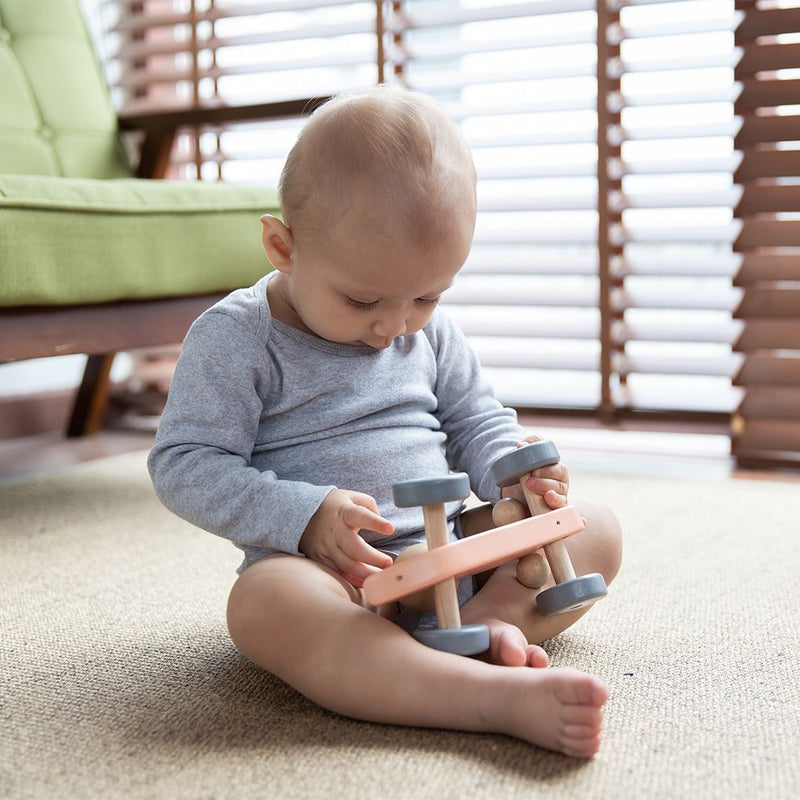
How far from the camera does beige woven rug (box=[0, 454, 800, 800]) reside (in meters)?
0.66

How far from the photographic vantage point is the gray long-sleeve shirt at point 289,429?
836 mm

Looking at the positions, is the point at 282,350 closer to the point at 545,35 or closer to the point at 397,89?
the point at 397,89

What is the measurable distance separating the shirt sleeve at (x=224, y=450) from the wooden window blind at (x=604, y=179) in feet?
3.66

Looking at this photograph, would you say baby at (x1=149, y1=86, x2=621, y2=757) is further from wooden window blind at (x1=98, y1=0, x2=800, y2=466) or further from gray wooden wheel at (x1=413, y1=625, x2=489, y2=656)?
wooden window blind at (x1=98, y1=0, x2=800, y2=466)

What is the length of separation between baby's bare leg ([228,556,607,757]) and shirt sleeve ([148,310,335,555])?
38mm

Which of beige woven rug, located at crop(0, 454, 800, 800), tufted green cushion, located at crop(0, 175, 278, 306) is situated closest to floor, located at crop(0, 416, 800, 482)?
beige woven rug, located at crop(0, 454, 800, 800)

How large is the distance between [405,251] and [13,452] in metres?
1.50

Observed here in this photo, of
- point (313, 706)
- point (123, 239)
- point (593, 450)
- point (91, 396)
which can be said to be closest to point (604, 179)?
point (593, 450)

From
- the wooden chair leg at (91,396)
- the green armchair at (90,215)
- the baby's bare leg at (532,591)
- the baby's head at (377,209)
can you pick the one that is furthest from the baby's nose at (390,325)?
the wooden chair leg at (91,396)

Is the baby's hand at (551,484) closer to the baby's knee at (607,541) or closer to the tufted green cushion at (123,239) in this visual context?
the baby's knee at (607,541)

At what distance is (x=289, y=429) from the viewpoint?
0.91 meters

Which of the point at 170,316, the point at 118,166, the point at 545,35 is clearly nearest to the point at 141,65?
the point at 118,166

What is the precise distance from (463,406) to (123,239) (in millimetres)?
668

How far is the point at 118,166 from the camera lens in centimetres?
207
